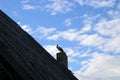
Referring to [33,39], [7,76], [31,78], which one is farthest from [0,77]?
[33,39]

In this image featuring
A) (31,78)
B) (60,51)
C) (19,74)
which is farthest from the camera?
(60,51)

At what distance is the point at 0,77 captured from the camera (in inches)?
432

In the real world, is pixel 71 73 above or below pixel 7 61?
above

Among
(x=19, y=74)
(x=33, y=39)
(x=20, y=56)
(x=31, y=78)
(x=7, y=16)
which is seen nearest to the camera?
(x=19, y=74)

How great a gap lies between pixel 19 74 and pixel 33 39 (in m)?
11.2

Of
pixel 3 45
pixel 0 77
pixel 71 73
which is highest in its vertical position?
pixel 71 73

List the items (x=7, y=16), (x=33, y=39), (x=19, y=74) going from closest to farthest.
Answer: (x=19, y=74) < (x=7, y=16) < (x=33, y=39)

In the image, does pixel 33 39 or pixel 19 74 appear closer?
pixel 19 74

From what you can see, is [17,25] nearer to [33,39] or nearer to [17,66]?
[33,39]

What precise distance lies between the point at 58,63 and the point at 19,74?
12.1 m

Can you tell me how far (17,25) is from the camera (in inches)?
808

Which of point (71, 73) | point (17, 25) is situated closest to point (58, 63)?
point (71, 73)

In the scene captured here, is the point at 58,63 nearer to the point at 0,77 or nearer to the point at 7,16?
the point at 7,16

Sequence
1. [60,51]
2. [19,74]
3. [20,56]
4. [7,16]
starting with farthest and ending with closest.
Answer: [60,51] → [7,16] → [20,56] → [19,74]
